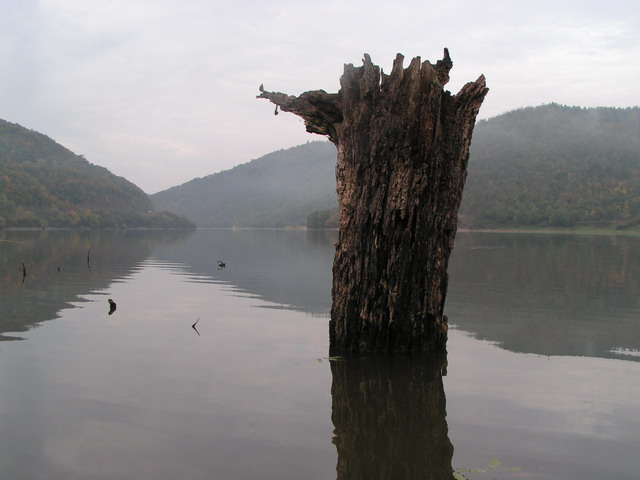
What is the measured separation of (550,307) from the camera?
16141 mm

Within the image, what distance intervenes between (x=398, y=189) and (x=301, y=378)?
333 cm

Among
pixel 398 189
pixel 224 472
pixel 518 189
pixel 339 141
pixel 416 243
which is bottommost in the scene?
pixel 224 472

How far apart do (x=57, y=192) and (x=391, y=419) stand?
153454 mm

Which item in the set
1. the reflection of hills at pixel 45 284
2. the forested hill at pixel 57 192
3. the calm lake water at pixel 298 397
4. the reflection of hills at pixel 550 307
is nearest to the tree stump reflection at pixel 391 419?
the calm lake water at pixel 298 397

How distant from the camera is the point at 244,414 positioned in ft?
23.4

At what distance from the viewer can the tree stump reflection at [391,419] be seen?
18.8ft

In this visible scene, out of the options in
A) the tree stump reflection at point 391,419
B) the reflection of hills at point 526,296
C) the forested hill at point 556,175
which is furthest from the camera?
the forested hill at point 556,175

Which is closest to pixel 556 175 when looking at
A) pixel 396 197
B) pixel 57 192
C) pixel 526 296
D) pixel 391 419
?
pixel 57 192

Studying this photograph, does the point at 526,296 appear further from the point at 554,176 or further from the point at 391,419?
the point at 554,176

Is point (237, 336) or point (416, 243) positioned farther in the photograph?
point (237, 336)

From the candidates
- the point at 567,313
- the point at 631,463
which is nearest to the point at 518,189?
the point at 567,313

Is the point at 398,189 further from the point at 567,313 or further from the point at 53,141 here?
the point at 53,141

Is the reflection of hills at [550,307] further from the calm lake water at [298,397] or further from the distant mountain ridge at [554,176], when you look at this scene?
the distant mountain ridge at [554,176]

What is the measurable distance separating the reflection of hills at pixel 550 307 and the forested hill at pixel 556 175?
94.8 metres
